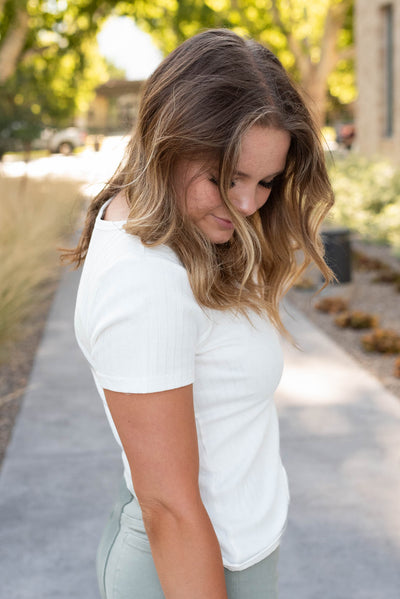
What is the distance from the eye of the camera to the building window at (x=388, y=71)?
13039 mm

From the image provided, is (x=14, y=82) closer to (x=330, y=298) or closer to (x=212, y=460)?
(x=330, y=298)

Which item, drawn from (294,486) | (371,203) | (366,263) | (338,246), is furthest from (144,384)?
(371,203)

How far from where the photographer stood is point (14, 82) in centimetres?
1193

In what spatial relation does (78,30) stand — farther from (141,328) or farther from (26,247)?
(141,328)

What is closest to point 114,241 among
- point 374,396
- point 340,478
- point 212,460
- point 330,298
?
point 212,460

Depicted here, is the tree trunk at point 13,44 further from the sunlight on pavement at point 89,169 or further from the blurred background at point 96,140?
the sunlight on pavement at point 89,169

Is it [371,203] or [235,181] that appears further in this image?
[371,203]

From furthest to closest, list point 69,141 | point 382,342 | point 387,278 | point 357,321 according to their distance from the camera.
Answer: point 69,141, point 387,278, point 357,321, point 382,342

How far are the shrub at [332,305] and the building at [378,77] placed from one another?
19.7 ft

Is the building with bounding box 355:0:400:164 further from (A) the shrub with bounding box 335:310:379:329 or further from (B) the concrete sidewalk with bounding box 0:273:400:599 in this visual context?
(B) the concrete sidewalk with bounding box 0:273:400:599

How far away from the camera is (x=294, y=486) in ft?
11.7

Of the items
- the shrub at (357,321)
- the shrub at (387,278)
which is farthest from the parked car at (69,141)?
the shrub at (357,321)

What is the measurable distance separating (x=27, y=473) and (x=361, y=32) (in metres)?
13.0

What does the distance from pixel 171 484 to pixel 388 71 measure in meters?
13.7
